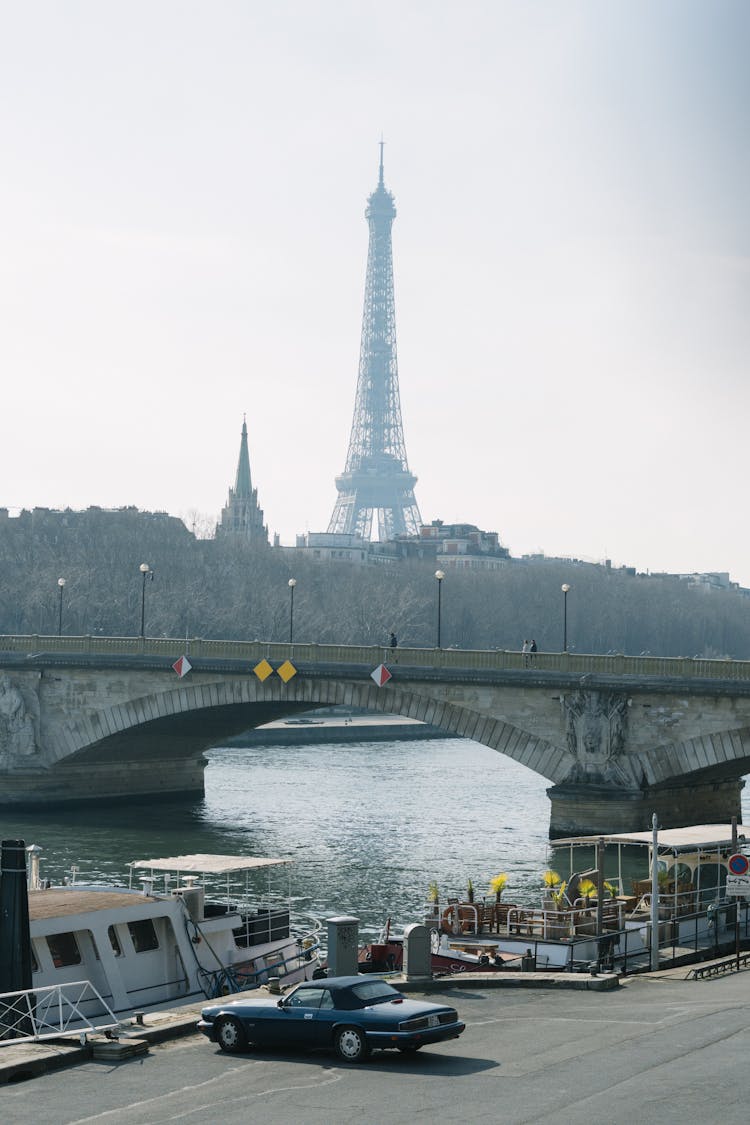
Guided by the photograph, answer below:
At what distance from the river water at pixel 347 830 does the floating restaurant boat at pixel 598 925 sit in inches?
276

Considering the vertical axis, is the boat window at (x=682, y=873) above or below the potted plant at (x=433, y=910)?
above

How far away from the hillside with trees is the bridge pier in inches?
2915

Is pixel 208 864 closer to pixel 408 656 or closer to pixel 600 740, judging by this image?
pixel 600 740

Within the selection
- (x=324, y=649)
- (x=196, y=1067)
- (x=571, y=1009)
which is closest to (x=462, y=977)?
(x=571, y=1009)

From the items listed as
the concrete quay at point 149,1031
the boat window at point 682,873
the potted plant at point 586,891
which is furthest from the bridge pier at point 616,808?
the concrete quay at point 149,1031

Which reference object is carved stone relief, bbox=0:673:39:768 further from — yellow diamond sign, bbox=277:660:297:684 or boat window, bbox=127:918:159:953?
boat window, bbox=127:918:159:953

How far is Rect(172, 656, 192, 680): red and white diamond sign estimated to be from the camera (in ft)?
229

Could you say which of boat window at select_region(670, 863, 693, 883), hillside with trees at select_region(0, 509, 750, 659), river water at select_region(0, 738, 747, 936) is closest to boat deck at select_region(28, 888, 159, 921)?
river water at select_region(0, 738, 747, 936)

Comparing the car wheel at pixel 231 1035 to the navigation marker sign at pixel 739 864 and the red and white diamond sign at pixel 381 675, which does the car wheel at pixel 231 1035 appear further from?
the red and white diamond sign at pixel 381 675

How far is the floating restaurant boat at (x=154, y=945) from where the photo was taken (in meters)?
31.6

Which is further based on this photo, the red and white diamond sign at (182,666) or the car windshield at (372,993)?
the red and white diamond sign at (182,666)

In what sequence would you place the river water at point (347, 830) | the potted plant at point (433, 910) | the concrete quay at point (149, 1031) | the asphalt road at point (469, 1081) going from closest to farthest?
1. the asphalt road at point (469, 1081)
2. the concrete quay at point (149, 1031)
3. the potted plant at point (433, 910)
4. the river water at point (347, 830)

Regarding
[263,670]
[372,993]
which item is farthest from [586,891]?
[263,670]

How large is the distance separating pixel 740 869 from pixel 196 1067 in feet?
42.3
